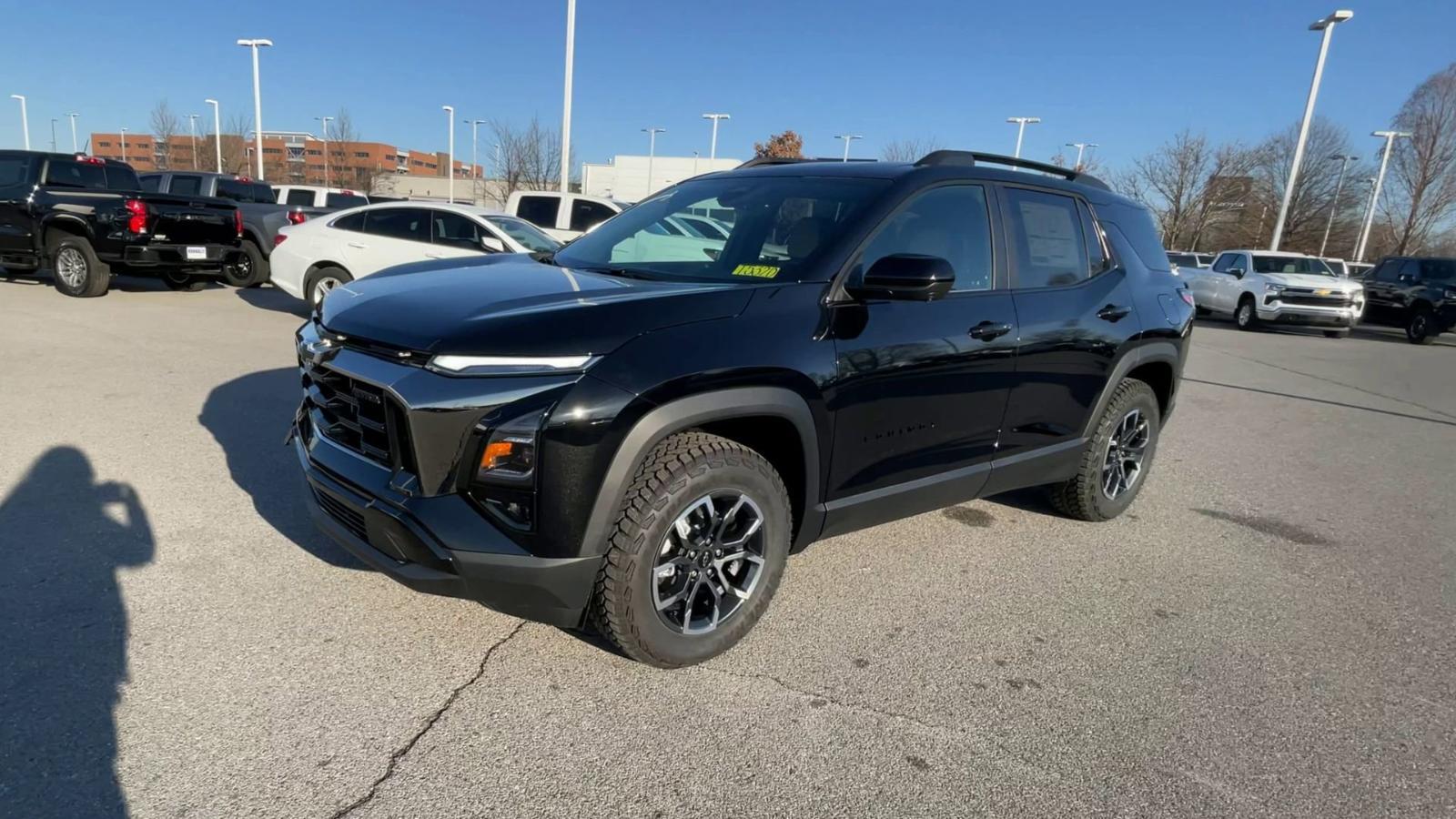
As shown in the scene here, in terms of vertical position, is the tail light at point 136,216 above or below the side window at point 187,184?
below

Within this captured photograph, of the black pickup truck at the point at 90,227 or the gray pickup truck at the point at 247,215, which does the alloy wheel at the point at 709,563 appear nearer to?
the black pickup truck at the point at 90,227

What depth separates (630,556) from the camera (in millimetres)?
2637

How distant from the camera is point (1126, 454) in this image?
486cm

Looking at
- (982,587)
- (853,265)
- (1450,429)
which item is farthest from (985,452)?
(1450,429)

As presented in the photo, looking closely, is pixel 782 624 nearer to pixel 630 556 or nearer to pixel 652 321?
pixel 630 556

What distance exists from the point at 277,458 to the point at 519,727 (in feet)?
10.1

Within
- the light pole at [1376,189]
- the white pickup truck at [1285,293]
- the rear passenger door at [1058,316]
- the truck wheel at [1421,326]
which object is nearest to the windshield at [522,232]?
the rear passenger door at [1058,316]

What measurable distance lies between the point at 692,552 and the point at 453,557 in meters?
0.80

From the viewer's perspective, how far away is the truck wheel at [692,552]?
2652mm

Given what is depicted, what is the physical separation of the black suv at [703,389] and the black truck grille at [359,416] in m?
0.01

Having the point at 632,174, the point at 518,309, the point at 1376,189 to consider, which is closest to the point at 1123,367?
the point at 518,309

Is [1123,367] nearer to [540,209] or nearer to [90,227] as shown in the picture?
[540,209]

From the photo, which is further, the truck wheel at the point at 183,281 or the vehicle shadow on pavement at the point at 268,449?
the truck wheel at the point at 183,281

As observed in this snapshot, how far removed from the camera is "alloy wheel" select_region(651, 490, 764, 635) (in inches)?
111
